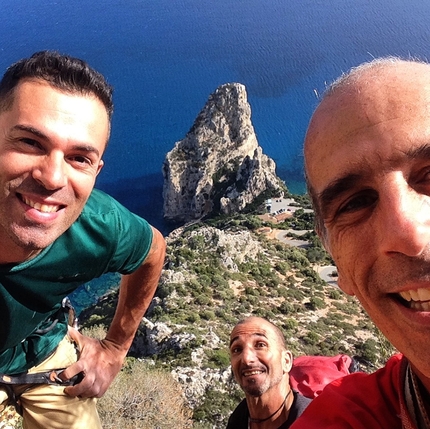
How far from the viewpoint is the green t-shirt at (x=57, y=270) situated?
6.89ft

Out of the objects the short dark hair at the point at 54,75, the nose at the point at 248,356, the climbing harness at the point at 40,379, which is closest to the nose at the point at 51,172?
the short dark hair at the point at 54,75

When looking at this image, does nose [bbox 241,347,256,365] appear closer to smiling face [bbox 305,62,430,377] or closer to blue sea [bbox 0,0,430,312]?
smiling face [bbox 305,62,430,377]

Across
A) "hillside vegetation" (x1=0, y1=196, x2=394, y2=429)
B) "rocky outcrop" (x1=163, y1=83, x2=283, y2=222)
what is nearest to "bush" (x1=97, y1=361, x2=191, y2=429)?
"hillside vegetation" (x1=0, y1=196, x2=394, y2=429)

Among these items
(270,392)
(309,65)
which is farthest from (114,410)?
(309,65)

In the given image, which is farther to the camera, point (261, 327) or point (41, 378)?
point (261, 327)

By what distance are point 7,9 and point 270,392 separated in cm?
11497

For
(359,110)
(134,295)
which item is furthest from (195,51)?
(359,110)

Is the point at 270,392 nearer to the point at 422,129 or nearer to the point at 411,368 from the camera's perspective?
the point at 411,368

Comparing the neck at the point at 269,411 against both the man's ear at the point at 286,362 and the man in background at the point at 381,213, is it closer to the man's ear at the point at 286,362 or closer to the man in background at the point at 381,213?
the man's ear at the point at 286,362

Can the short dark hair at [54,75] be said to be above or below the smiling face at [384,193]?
above

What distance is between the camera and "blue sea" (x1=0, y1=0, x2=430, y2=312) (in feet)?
198

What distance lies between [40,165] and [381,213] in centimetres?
141

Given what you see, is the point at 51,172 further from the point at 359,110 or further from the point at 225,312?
the point at 225,312

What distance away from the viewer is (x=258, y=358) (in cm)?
371
